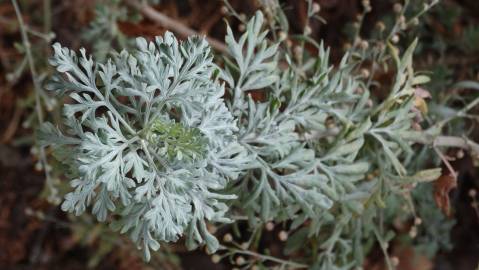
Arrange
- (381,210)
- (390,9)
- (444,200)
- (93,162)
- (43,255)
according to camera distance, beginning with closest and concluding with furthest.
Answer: (93,162) < (444,200) < (381,210) < (390,9) < (43,255)

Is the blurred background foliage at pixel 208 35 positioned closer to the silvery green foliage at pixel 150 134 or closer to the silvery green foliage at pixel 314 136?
the silvery green foliage at pixel 314 136

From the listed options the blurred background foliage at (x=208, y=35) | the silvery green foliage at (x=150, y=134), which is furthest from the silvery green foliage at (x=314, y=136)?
the blurred background foliage at (x=208, y=35)

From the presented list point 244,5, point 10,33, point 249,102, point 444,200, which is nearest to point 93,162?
point 249,102

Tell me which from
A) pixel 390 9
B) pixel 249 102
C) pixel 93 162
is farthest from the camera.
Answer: pixel 390 9

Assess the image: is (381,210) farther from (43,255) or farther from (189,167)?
(43,255)

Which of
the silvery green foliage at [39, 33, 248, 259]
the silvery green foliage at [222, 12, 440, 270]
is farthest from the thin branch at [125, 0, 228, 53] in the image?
the silvery green foliage at [39, 33, 248, 259]

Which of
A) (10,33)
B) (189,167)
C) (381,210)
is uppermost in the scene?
(10,33)
